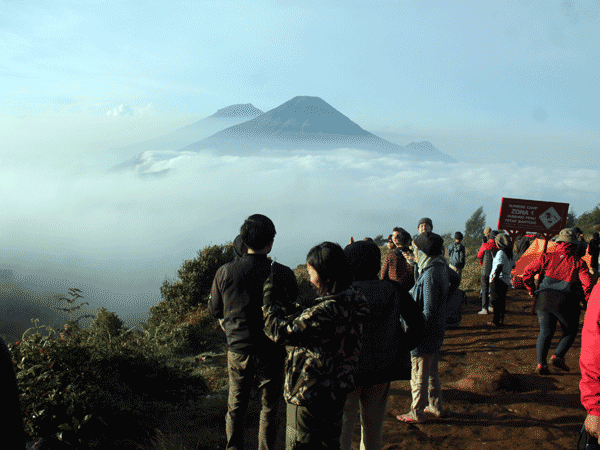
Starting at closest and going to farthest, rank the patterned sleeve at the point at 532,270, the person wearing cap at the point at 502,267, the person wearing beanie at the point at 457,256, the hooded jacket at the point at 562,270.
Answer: the hooded jacket at the point at 562,270, the patterned sleeve at the point at 532,270, the person wearing cap at the point at 502,267, the person wearing beanie at the point at 457,256

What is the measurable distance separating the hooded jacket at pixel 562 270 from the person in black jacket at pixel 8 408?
5728mm

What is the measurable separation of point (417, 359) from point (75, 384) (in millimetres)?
3355

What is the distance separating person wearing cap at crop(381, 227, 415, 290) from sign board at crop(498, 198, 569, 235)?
7.24 meters

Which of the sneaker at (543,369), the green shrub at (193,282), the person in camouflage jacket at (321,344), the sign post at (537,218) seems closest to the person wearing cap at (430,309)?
the person in camouflage jacket at (321,344)

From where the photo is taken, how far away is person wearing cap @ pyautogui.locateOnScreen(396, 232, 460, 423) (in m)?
4.23

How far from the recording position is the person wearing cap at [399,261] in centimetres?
596

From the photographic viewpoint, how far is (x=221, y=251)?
1107 centimetres

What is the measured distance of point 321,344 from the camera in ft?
8.18

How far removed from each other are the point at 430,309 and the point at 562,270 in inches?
86.6

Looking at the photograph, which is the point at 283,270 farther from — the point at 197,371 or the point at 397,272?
the point at 197,371

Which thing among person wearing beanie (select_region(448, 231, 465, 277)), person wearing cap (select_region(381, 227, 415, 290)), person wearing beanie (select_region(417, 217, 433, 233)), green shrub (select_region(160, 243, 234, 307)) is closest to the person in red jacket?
person wearing cap (select_region(381, 227, 415, 290))

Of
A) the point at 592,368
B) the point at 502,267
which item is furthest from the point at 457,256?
the point at 592,368

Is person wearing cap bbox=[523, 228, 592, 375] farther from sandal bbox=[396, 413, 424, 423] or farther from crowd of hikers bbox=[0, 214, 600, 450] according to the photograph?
sandal bbox=[396, 413, 424, 423]

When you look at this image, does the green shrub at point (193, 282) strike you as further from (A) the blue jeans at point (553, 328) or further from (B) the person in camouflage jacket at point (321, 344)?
(B) the person in camouflage jacket at point (321, 344)
